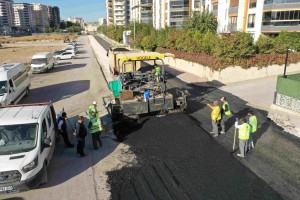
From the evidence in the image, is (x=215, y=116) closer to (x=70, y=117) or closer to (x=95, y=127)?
(x=95, y=127)

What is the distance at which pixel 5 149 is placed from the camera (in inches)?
332

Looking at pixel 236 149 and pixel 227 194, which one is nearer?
pixel 227 194

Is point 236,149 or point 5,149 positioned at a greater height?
point 5,149

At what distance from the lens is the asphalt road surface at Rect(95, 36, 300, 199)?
8203mm

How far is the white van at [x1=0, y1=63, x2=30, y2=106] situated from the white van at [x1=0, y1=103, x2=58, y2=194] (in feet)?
24.1

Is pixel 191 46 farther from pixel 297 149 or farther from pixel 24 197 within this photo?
pixel 24 197

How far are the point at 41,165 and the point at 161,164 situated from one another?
13.8 ft

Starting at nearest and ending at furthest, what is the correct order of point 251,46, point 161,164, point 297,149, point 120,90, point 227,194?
point 227,194
point 161,164
point 297,149
point 120,90
point 251,46

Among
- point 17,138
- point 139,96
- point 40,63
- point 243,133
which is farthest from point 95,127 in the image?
point 40,63

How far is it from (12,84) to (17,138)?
10.5m

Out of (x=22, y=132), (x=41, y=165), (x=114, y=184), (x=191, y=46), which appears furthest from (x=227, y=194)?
(x=191, y=46)

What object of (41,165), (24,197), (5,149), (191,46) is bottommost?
(24,197)

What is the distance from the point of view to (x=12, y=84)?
1777 centimetres

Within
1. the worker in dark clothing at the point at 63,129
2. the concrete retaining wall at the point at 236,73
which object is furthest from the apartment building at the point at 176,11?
the worker in dark clothing at the point at 63,129
